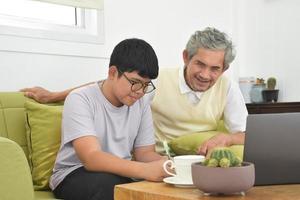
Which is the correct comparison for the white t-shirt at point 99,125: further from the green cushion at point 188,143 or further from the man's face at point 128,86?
the green cushion at point 188,143

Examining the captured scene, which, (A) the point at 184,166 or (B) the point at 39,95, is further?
(B) the point at 39,95

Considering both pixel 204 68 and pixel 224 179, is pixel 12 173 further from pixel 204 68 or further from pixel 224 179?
pixel 204 68

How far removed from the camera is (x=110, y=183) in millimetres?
1528

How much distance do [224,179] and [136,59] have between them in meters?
0.73

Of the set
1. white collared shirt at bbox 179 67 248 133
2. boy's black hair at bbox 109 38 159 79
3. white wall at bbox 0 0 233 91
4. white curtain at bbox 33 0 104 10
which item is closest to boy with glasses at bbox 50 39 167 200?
boy's black hair at bbox 109 38 159 79

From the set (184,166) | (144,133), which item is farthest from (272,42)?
(184,166)

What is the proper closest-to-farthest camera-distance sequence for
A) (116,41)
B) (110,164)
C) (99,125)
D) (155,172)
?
(155,172)
(110,164)
(99,125)
(116,41)

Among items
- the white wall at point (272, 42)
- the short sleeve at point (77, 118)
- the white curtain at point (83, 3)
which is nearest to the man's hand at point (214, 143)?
the short sleeve at point (77, 118)

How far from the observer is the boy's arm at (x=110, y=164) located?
1.40 metres

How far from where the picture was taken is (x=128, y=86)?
1.72 meters

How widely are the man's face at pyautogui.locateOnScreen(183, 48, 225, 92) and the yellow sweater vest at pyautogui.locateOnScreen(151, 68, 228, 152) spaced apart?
0.27 ft

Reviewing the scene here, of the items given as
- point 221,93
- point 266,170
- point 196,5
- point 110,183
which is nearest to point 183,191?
point 266,170

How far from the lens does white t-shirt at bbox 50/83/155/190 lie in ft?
5.53

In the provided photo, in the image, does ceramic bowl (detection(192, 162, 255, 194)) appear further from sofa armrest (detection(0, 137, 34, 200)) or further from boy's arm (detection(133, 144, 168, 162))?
boy's arm (detection(133, 144, 168, 162))
